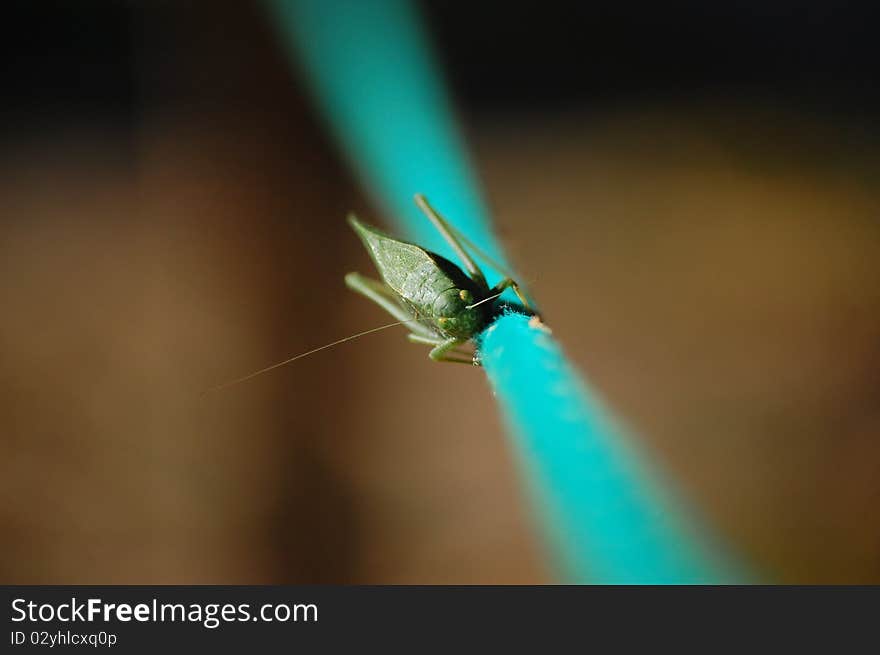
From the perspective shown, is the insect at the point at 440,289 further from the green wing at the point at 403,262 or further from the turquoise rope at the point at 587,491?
the turquoise rope at the point at 587,491

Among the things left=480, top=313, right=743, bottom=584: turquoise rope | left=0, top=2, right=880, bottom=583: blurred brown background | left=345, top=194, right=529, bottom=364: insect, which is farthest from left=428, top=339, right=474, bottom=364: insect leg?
left=0, top=2, right=880, bottom=583: blurred brown background

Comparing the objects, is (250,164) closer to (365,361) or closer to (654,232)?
(365,361)

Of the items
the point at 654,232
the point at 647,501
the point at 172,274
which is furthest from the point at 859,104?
the point at 172,274

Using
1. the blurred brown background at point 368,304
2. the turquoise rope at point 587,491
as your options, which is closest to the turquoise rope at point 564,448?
the turquoise rope at point 587,491

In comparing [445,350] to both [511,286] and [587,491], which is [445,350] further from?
[587,491]

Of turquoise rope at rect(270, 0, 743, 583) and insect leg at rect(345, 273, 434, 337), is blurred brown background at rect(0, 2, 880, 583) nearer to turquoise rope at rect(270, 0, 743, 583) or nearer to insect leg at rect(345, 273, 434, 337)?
insect leg at rect(345, 273, 434, 337)

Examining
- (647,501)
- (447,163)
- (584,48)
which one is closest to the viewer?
(647,501)

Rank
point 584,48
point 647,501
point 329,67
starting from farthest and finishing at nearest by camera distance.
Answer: point 584,48 → point 329,67 → point 647,501
